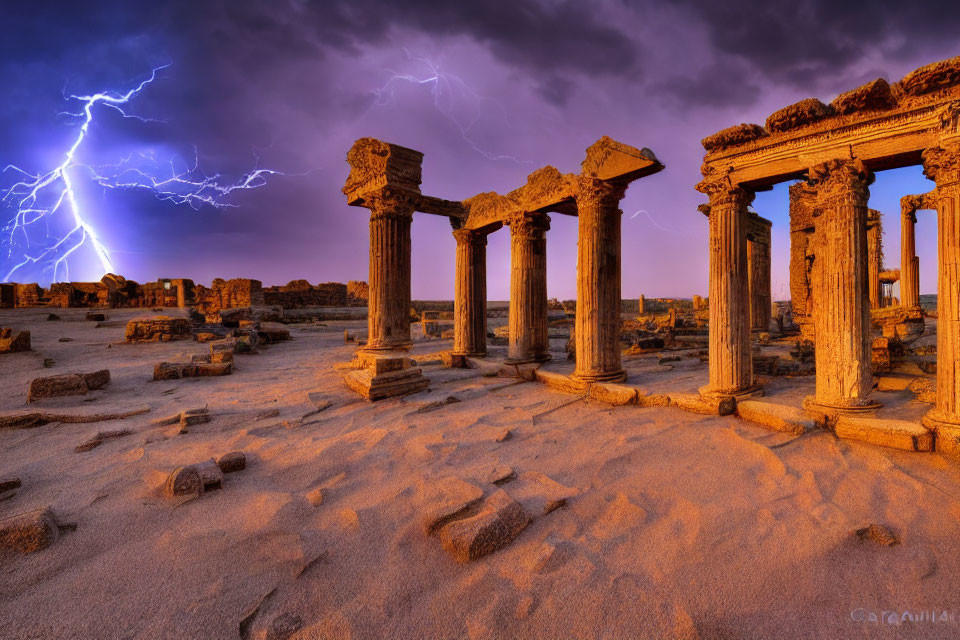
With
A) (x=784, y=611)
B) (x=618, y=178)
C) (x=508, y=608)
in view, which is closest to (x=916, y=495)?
(x=784, y=611)

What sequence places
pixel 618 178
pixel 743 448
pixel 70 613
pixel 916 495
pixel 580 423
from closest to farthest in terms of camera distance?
pixel 70 613, pixel 916 495, pixel 743 448, pixel 580 423, pixel 618 178

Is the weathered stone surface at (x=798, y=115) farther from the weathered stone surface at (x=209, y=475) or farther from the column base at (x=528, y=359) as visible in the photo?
the weathered stone surface at (x=209, y=475)

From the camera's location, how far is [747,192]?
6434 millimetres

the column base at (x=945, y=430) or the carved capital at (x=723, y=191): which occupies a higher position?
the carved capital at (x=723, y=191)

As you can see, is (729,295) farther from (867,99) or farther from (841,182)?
(867,99)

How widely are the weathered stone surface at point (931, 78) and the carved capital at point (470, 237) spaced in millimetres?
7932

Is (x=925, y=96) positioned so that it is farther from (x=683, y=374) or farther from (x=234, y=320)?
(x=234, y=320)

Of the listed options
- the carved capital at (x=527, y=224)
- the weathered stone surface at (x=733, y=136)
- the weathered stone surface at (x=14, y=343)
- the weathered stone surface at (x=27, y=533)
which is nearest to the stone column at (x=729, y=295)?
the weathered stone surface at (x=733, y=136)

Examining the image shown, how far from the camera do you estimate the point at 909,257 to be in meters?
17.5

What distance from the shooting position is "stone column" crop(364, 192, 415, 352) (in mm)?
9234

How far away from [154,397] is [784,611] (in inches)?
340

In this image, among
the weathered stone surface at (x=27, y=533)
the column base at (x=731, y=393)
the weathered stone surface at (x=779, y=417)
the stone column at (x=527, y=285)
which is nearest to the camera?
the weathered stone surface at (x=27, y=533)

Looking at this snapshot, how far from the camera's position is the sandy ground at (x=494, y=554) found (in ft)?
7.13

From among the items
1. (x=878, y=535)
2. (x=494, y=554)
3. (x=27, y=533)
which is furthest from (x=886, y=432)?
(x=27, y=533)
